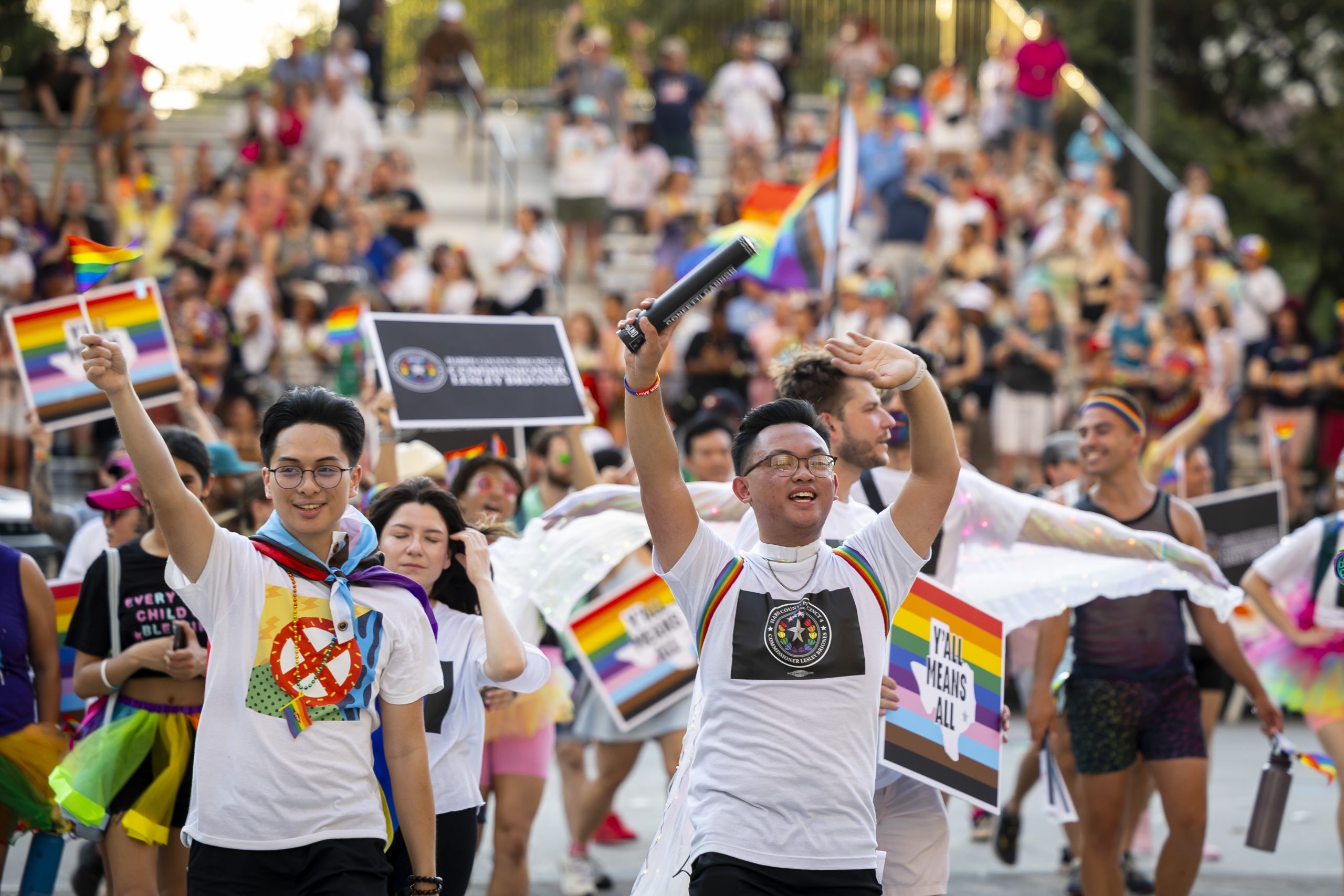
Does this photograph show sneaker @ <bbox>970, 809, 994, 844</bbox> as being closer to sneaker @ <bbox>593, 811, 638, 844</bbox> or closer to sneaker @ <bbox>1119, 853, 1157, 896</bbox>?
sneaker @ <bbox>1119, 853, 1157, 896</bbox>

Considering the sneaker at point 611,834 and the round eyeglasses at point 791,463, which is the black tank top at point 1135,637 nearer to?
the round eyeglasses at point 791,463

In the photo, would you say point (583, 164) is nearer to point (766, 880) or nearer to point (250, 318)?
point (250, 318)

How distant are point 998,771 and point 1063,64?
1680 cm

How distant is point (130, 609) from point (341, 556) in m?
1.54

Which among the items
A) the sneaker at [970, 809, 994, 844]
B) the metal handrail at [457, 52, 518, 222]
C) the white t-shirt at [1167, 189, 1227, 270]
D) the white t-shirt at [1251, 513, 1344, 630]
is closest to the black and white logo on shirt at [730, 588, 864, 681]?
the white t-shirt at [1251, 513, 1344, 630]

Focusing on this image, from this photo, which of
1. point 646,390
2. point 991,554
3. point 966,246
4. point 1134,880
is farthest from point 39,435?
point 966,246

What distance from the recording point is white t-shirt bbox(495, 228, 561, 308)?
15789mm

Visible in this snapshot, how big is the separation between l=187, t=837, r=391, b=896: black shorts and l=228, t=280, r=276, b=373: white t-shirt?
9.84m

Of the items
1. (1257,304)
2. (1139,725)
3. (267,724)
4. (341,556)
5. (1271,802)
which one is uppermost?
(1257,304)

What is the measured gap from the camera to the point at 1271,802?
21.4ft

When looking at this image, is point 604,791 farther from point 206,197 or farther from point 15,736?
point 206,197

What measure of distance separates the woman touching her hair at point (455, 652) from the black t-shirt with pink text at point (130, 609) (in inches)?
31.9

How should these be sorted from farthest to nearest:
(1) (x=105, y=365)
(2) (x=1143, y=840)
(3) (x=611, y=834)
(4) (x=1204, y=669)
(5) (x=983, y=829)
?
(5) (x=983, y=829)
(3) (x=611, y=834)
(2) (x=1143, y=840)
(4) (x=1204, y=669)
(1) (x=105, y=365)

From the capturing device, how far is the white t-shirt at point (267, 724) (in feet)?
12.4
